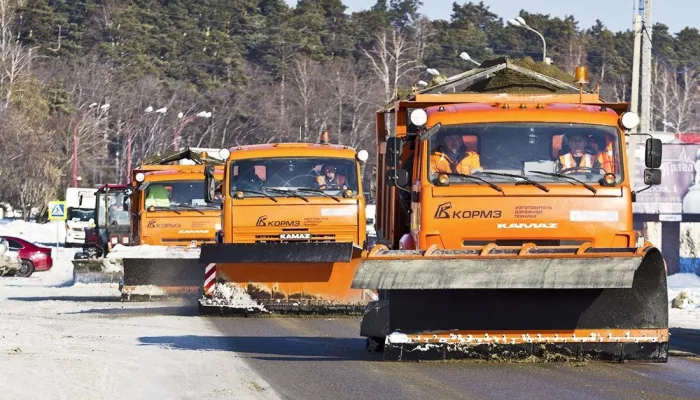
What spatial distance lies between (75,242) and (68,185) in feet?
56.5

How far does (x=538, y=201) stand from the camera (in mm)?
13062

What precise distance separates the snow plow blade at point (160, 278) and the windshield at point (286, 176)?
261 cm

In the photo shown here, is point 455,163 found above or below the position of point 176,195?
above

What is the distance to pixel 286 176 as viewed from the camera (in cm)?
1959

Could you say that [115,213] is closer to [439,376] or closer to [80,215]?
[439,376]

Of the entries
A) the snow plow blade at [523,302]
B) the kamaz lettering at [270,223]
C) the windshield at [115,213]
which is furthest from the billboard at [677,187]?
the snow plow blade at [523,302]

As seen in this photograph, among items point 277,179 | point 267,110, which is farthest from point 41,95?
point 277,179

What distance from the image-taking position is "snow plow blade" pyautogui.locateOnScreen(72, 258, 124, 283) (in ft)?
94.2

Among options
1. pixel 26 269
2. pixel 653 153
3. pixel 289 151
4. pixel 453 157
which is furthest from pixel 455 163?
pixel 26 269

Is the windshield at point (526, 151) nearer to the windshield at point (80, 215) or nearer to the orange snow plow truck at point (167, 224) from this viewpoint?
the orange snow plow truck at point (167, 224)

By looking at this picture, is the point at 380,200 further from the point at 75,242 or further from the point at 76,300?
the point at 75,242

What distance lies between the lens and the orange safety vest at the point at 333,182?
19750mm

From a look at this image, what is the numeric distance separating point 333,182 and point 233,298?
7.28 ft

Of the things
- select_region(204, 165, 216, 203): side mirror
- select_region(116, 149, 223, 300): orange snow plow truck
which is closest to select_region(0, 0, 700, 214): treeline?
select_region(116, 149, 223, 300): orange snow plow truck
